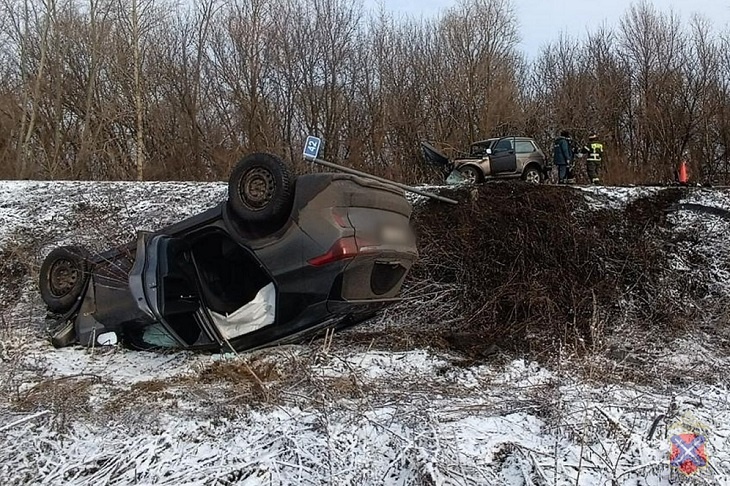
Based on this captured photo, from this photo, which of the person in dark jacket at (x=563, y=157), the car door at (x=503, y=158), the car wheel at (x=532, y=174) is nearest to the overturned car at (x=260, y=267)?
the car door at (x=503, y=158)

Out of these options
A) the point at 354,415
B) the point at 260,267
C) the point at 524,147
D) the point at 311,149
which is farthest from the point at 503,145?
the point at 354,415

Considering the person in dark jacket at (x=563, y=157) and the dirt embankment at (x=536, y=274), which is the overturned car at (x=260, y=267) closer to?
the dirt embankment at (x=536, y=274)

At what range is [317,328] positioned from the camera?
5430 millimetres

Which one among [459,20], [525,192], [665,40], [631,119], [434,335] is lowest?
[434,335]

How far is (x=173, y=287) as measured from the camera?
5.63m

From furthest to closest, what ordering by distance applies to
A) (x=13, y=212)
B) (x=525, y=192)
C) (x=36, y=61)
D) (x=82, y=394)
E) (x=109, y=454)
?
1. (x=36, y=61)
2. (x=13, y=212)
3. (x=525, y=192)
4. (x=82, y=394)
5. (x=109, y=454)

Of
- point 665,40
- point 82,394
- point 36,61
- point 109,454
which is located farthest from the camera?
point 665,40

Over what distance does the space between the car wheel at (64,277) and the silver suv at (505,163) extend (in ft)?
30.7

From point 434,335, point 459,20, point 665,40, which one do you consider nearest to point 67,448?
point 434,335

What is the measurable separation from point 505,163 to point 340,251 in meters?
10.5

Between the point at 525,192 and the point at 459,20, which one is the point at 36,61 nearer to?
the point at 459,20

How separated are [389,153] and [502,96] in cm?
517

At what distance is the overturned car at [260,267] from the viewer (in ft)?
16.2

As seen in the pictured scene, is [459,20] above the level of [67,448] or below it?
above
